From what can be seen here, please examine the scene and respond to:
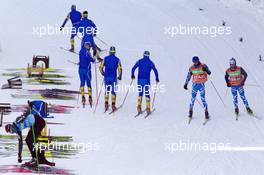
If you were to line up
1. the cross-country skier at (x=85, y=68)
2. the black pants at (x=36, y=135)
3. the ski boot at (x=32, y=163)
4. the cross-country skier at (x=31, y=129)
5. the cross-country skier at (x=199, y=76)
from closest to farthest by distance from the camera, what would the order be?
1. the cross-country skier at (x=31, y=129)
2. the black pants at (x=36, y=135)
3. the ski boot at (x=32, y=163)
4. the cross-country skier at (x=199, y=76)
5. the cross-country skier at (x=85, y=68)

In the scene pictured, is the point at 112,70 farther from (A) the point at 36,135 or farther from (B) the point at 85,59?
(A) the point at 36,135

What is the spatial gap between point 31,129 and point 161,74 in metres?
9.31

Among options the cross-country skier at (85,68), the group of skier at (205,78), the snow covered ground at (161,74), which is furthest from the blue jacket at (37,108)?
the group of skier at (205,78)

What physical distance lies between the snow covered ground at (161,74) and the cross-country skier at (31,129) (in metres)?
0.49

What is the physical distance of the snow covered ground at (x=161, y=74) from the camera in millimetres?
13906

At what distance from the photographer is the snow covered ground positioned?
1391 centimetres

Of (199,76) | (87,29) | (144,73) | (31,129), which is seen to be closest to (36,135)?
(31,129)

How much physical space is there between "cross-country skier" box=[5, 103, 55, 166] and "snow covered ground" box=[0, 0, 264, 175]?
49cm

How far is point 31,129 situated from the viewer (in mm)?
12688

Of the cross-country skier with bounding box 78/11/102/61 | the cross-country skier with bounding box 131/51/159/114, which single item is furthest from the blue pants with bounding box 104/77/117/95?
the cross-country skier with bounding box 78/11/102/61

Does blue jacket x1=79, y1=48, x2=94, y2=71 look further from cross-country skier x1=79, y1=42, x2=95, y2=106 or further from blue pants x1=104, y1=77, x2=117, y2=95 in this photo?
blue pants x1=104, y1=77, x2=117, y2=95

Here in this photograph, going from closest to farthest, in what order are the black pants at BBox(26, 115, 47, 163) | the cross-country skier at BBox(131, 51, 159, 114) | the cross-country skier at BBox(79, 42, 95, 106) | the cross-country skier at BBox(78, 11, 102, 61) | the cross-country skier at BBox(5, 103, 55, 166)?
the cross-country skier at BBox(5, 103, 55, 166), the black pants at BBox(26, 115, 47, 163), the cross-country skier at BBox(131, 51, 159, 114), the cross-country skier at BBox(79, 42, 95, 106), the cross-country skier at BBox(78, 11, 102, 61)

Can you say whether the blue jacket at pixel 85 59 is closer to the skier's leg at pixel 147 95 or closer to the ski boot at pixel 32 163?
the skier's leg at pixel 147 95

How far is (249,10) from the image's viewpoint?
3219cm
